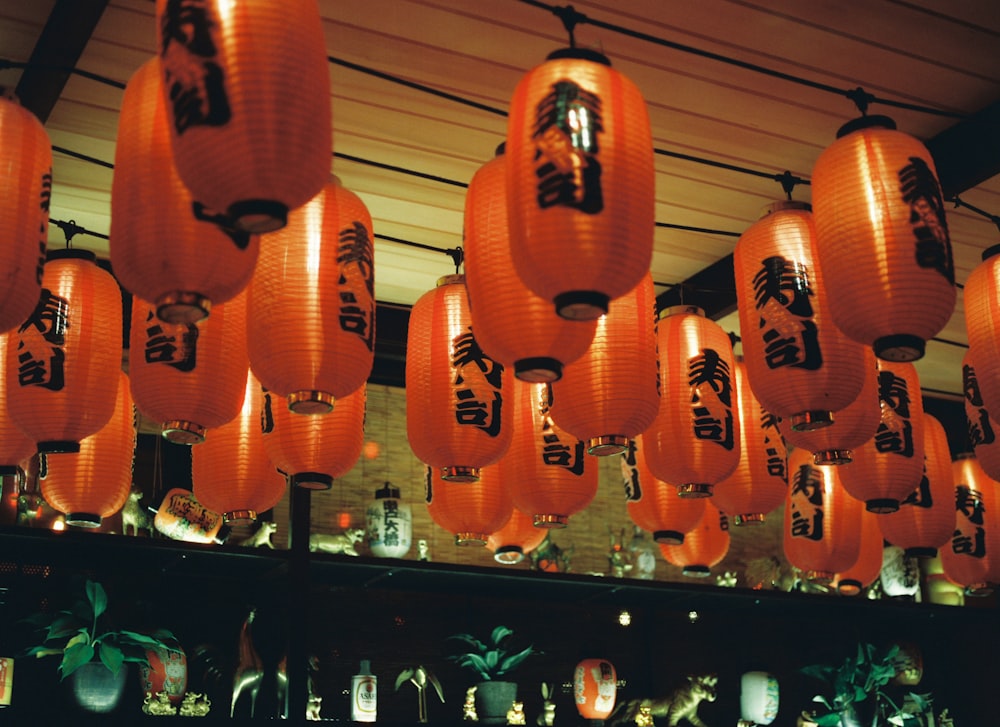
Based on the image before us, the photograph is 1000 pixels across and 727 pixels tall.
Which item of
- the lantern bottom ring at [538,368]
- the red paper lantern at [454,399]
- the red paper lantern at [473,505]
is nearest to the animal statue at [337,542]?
the red paper lantern at [473,505]

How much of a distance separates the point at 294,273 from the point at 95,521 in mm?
1258

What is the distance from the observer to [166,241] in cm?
228

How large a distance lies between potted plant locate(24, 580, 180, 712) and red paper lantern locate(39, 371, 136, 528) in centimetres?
91

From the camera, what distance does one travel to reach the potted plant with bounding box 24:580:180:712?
4.18 metres

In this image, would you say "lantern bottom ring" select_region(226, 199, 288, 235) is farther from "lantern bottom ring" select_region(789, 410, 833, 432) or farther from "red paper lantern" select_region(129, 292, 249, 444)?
"lantern bottom ring" select_region(789, 410, 833, 432)

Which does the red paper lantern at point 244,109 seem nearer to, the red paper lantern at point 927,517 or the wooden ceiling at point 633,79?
the wooden ceiling at point 633,79

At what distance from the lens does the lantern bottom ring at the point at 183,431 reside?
2859mm

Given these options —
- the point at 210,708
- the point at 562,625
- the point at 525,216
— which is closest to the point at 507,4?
the point at 525,216

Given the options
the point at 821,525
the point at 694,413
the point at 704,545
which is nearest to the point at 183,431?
the point at 694,413

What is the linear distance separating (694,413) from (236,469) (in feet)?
4.74

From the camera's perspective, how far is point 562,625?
575 cm

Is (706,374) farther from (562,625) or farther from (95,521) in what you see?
(562,625)

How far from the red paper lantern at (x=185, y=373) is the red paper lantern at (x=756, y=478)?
1852 millimetres

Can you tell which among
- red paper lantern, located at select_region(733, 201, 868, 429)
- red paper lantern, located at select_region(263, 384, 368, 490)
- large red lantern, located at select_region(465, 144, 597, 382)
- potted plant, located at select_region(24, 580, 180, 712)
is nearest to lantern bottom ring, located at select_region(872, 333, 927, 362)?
red paper lantern, located at select_region(733, 201, 868, 429)
